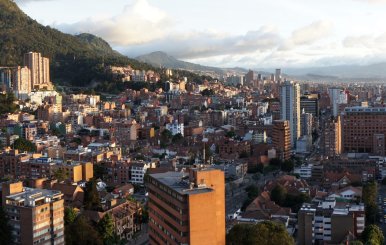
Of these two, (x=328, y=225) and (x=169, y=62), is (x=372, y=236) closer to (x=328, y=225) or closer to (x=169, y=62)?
(x=328, y=225)

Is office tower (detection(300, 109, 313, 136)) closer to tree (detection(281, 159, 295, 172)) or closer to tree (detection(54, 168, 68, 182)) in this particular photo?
tree (detection(281, 159, 295, 172))

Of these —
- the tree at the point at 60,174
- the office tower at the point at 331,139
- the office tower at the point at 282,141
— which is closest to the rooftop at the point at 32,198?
the tree at the point at 60,174

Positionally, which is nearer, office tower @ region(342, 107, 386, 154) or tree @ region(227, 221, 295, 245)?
tree @ region(227, 221, 295, 245)

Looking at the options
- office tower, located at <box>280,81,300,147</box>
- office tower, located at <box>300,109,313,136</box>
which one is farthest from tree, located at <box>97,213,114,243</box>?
office tower, located at <box>300,109,313,136</box>

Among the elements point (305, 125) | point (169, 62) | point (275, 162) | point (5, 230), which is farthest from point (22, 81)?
point (169, 62)

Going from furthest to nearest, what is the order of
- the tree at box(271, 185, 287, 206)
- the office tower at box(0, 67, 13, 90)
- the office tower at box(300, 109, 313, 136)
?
the office tower at box(0, 67, 13, 90)
the office tower at box(300, 109, 313, 136)
the tree at box(271, 185, 287, 206)

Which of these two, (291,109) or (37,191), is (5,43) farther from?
(37,191)

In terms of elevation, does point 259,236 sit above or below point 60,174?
below

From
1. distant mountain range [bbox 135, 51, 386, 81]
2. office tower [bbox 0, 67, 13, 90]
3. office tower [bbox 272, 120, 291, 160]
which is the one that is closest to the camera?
office tower [bbox 272, 120, 291, 160]
